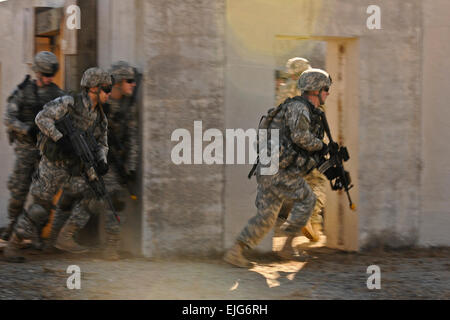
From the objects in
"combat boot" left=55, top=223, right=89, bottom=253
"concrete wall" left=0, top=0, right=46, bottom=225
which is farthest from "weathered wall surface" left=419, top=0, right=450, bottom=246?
"concrete wall" left=0, top=0, right=46, bottom=225

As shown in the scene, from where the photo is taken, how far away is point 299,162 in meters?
6.21

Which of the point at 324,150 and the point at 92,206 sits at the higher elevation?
the point at 324,150

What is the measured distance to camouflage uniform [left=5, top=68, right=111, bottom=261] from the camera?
6316 millimetres

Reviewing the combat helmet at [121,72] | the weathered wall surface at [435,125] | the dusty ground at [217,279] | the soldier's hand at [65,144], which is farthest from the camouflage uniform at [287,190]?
the weathered wall surface at [435,125]

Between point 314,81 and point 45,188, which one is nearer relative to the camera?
point 314,81

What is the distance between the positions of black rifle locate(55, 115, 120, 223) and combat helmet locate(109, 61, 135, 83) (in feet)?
1.88

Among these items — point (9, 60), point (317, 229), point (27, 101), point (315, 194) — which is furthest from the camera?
point (9, 60)

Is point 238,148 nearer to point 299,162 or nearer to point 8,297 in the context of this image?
point 299,162

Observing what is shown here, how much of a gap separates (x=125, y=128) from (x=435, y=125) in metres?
3.59

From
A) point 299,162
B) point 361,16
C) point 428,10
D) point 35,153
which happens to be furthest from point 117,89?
point 428,10

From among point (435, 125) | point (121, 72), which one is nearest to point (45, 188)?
point (121, 72)

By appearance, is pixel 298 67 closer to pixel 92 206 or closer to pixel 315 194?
pixel 315 194

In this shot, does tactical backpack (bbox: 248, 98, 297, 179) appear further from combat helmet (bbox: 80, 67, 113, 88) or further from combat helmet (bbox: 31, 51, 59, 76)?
combat helmet (bbox: 31, 51, 59, 76)

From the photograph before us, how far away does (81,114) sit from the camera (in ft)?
21.2
